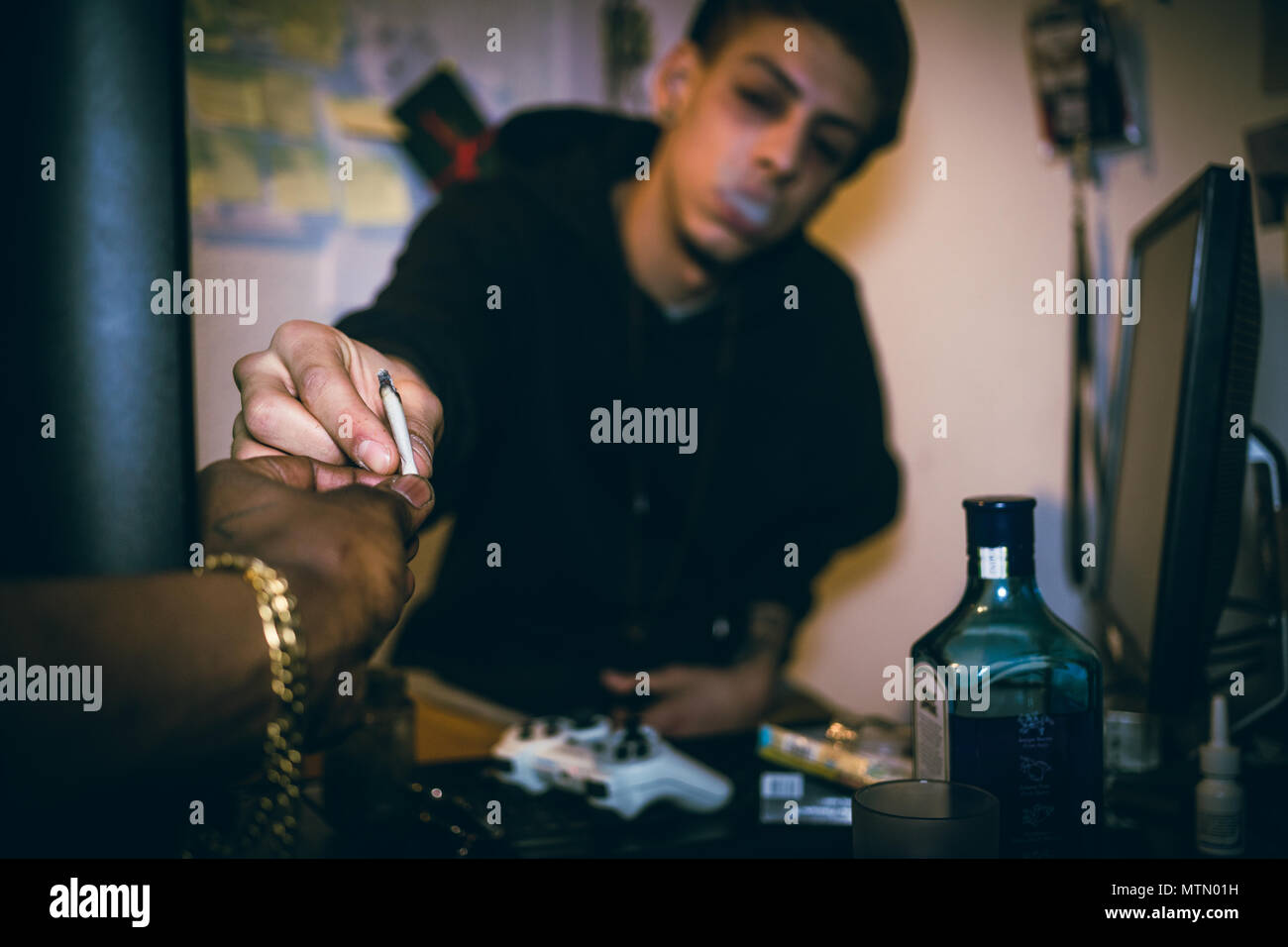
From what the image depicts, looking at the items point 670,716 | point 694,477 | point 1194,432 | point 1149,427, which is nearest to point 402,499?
point 1194,432

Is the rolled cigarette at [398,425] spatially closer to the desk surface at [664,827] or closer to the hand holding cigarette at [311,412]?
the hand holding cigarette at [311,412]

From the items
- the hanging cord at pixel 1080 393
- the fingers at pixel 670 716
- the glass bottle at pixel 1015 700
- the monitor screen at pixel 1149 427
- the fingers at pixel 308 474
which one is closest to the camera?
the fingers at pixel 308 474

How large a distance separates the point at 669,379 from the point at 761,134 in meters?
0.44

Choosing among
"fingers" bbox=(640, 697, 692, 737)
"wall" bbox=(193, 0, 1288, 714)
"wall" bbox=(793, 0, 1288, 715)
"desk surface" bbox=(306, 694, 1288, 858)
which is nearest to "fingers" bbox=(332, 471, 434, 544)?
"desk surface" bbox=(306, 694, 1288, 858)

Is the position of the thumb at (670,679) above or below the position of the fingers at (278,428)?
below

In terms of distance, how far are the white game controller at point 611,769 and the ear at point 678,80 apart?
3.64ft

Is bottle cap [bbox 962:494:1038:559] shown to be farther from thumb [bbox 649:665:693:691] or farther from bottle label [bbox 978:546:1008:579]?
thumb [bbox 649:665:693:691]

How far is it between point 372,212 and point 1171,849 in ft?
5.26

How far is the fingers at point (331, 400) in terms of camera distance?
48 centimetres

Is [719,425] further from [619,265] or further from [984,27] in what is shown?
[984,27]

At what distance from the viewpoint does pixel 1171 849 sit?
591mm

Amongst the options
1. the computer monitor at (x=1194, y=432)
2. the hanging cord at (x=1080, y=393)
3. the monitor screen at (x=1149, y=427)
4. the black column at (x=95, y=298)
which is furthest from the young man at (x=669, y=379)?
the black column at (x=95, y=298)

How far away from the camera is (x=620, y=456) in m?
1.57
